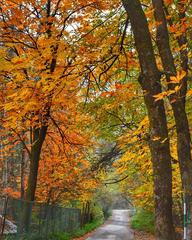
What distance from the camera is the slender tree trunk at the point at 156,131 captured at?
5.18 metres

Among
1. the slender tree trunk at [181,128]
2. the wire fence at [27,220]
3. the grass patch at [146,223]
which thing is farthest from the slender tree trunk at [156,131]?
the grass patch at [146,223]

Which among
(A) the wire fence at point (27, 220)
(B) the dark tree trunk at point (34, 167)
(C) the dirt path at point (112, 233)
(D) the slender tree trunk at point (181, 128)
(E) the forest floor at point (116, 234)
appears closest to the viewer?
(D) the slender tree trunk at point (181, 128)

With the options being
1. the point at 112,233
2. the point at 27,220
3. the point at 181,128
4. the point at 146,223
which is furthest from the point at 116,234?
the point at 181,128

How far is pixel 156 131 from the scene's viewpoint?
534cm

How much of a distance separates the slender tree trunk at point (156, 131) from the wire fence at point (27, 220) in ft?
22.4

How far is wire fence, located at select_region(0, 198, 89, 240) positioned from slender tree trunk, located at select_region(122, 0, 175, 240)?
22.4ft

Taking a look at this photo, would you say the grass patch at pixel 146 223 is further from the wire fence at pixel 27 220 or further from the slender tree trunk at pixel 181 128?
the slender tree trunk at pixel 181 128

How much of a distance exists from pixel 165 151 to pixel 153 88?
3.06 ft

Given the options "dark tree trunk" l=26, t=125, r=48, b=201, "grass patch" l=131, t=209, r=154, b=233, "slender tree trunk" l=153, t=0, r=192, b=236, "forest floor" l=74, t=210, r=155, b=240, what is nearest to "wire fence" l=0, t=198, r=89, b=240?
"dark tree trunk" l=26, t=125, r=48, b=201

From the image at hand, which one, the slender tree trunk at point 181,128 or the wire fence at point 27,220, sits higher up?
the slender tree trunk at point 181,128

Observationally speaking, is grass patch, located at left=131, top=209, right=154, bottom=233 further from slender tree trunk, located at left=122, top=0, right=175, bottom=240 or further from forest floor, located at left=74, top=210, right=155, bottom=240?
slender tree trunk, located at left=122, top=0, right=175, bottom=240

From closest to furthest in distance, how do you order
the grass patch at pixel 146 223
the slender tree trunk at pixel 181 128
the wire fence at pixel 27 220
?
the slender tree trunk at pixel 181 128 → the wire fence at pixel 27 220 → the grass patch at pixel 146 223

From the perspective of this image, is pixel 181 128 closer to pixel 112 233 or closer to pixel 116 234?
pixel 116 234

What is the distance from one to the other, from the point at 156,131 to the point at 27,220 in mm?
8977
